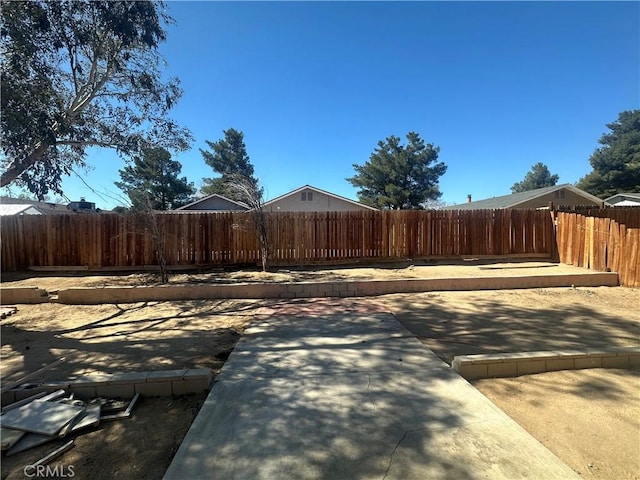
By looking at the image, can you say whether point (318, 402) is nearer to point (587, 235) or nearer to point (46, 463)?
point (46, 463)

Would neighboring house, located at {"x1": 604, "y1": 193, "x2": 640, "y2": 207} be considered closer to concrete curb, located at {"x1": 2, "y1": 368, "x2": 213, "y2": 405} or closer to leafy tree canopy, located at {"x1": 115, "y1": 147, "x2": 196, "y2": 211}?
concrete curb, located at {"x1": 2, "y1": 368, "x2": 213, "y2": 405}

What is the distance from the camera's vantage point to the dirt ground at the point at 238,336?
2367 millimetres

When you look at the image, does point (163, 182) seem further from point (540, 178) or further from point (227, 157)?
point (540, 178)

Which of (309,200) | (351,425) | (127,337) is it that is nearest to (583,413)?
(351,425)

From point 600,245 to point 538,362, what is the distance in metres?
7.16

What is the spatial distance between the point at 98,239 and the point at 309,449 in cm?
1044

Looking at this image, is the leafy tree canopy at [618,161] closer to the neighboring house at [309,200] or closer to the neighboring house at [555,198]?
the neighboring house at [555,198]

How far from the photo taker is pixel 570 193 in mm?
23438

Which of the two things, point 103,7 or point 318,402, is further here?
point 103,7

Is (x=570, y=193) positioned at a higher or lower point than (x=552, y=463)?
higher

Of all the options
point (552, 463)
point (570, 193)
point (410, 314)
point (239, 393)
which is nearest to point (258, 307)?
point (410, 314)

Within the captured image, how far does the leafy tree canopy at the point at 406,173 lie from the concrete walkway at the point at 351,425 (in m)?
26.3

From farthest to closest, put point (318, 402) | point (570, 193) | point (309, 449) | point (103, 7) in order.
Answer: point (570, 193)
point (103, 7)
point (318, 402)
point (309, 449)

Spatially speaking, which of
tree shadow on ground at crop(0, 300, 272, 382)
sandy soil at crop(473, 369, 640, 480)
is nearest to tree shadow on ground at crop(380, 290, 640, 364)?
sandy soil at crop(473, 369, 640, 480)
